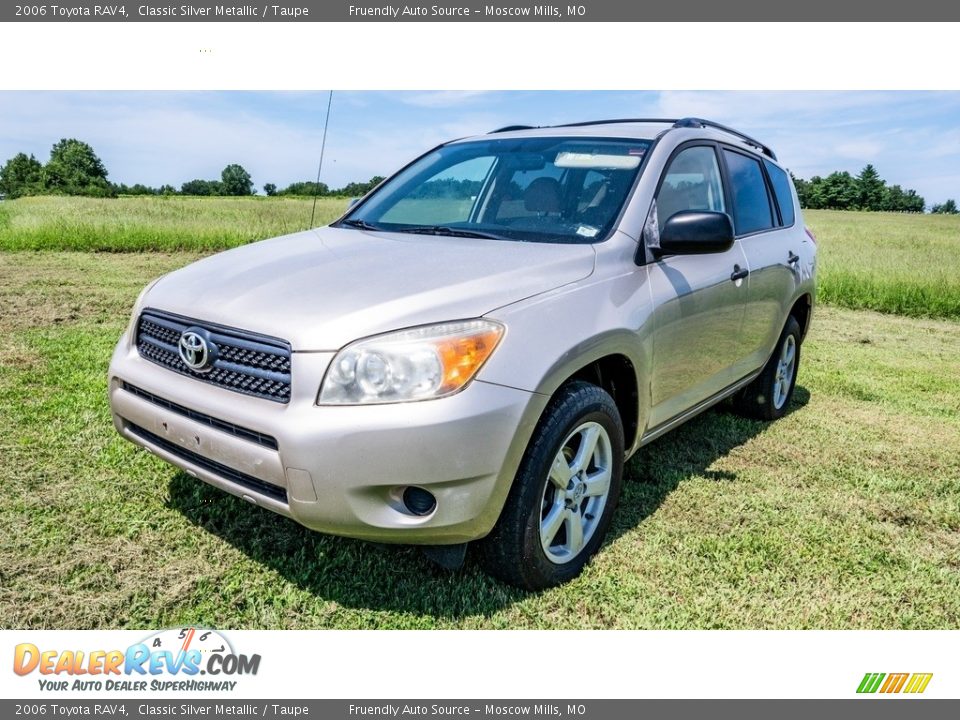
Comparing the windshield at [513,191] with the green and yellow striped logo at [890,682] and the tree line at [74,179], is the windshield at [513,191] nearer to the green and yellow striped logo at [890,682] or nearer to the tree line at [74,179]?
the green and yellow striped logo at [890,682]

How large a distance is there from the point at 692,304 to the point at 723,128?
1567 mm

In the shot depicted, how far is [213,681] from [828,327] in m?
8.70

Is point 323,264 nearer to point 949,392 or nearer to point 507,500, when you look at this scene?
point 507,500

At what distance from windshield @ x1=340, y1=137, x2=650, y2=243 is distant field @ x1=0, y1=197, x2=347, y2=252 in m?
9.28

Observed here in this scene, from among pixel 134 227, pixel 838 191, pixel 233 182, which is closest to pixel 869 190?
pixel 838 191

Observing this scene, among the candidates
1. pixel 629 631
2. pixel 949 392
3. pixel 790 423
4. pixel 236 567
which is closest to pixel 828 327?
pixel 949 392

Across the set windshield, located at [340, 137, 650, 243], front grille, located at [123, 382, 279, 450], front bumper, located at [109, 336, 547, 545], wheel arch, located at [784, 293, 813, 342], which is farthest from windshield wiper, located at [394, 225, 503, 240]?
wheel arch, located at [784, 293, 813, 342]

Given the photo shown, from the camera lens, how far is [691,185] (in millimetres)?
3695

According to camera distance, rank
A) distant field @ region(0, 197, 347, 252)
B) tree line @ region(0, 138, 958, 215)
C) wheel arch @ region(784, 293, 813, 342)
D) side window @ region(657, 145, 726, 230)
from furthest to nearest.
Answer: tree line @ region(0, 138, 958, 215) → distant field @ region(0, 197, 347, 252) → wheel arch @ region(784, 293, 813, 342) → side window @ region(657, 145, 726, 230)

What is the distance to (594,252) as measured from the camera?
2934 millimetres

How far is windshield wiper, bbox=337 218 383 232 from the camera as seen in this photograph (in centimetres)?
368

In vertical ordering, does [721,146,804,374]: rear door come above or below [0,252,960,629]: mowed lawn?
above

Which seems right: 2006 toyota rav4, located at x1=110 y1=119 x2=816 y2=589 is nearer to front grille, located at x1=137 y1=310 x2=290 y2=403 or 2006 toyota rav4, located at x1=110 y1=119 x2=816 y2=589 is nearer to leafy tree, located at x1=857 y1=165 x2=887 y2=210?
front grille, located at x1=137 y1=310 x2=290 y2=403

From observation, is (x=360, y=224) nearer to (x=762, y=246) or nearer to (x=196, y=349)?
(x=196, y=349)
